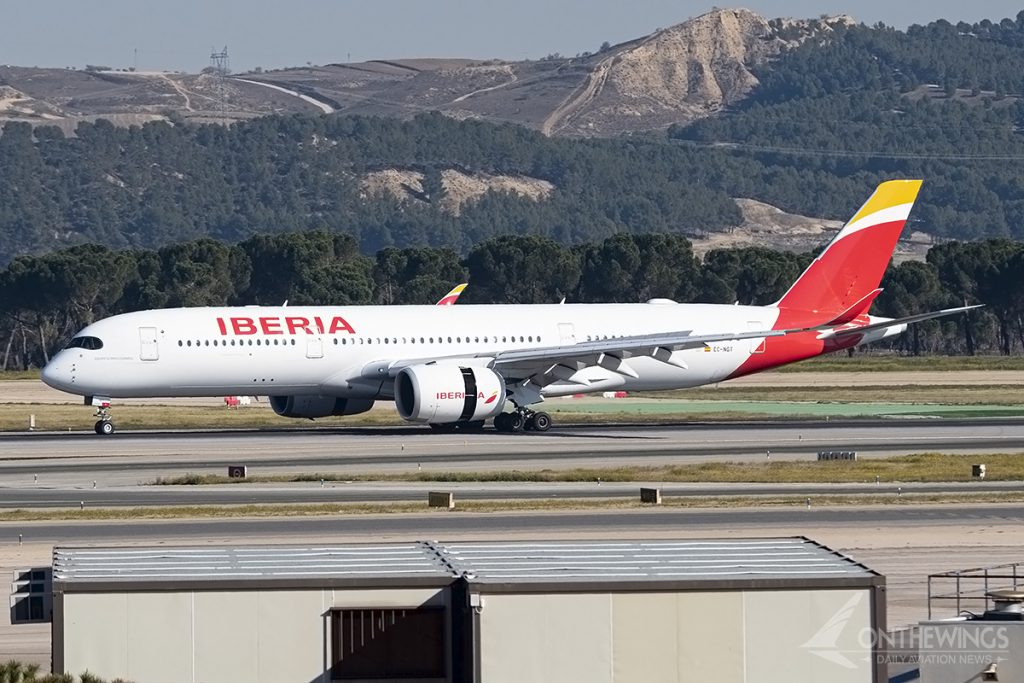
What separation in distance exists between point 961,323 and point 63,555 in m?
160

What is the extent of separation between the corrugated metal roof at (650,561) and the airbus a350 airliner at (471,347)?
33928mm

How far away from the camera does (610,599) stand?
20.3 m

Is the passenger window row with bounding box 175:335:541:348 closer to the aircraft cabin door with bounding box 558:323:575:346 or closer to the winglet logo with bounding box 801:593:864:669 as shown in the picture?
the aircraft cabin door with bounding box 558:323:575:346

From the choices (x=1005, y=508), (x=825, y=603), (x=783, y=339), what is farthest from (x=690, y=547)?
(x=783, y=339)

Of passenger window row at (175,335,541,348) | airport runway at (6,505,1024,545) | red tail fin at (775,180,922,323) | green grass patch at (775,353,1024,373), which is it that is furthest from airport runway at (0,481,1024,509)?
green grass patch at (775,353,1024,373)

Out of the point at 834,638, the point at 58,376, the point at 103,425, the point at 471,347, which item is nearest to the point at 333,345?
the point at 471,347

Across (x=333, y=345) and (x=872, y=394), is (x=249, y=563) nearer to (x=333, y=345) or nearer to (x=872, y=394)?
(x=333, y=345)

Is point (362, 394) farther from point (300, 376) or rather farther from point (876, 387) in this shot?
point (876, 387)

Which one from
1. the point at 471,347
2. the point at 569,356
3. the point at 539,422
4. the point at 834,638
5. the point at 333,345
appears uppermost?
the point at 333,345

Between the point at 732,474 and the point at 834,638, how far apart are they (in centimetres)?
2634

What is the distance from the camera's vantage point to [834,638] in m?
20.3

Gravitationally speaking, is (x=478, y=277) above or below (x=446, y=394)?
above

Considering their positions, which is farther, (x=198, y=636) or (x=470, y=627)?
(x=198, y=636)

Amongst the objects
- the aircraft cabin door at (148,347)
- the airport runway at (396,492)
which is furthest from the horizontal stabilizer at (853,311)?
the aircraft cabin door at (148,347)
